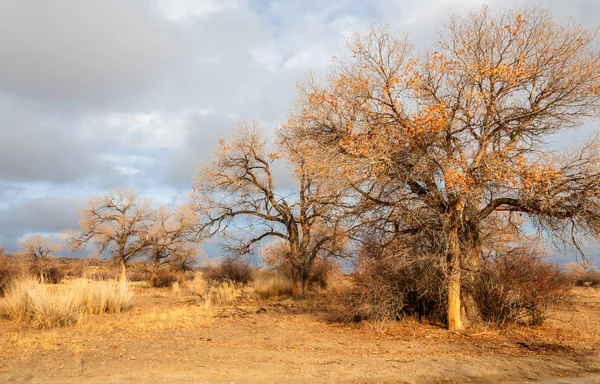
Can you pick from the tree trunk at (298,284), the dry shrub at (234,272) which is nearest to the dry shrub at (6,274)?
the dry shrub at (234,272)

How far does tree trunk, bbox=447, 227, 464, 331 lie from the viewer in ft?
37.1

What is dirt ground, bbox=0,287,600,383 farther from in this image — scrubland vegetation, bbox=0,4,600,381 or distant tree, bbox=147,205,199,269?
distant tree, bbox=147,205,199,269

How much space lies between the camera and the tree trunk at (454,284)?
11.3 m

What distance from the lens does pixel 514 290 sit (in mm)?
12234

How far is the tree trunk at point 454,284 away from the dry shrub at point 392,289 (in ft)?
1.28

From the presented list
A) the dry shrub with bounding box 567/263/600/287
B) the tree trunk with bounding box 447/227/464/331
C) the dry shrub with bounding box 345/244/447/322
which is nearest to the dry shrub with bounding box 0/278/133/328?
the dry shrub with bounding box 345/244/447/322

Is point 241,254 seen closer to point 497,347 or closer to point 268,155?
point 268,155

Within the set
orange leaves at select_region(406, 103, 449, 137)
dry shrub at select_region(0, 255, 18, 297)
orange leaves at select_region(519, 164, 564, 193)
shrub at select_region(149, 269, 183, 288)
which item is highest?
orange leaves at select_region(406, 103, 449, 137)

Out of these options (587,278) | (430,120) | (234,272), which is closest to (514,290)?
(430,120)

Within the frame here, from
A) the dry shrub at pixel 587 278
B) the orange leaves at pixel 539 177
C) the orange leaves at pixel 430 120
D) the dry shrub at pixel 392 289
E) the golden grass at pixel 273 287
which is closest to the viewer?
the orange leaves at pixel 539 177

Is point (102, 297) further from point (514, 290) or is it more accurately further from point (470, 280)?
point (514, 290)

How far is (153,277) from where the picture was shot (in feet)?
111

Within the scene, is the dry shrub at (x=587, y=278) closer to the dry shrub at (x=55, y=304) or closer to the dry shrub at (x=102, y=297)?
the dry shrub at (x=102, y=297)

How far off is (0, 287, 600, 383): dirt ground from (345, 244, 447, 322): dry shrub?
0.43m
